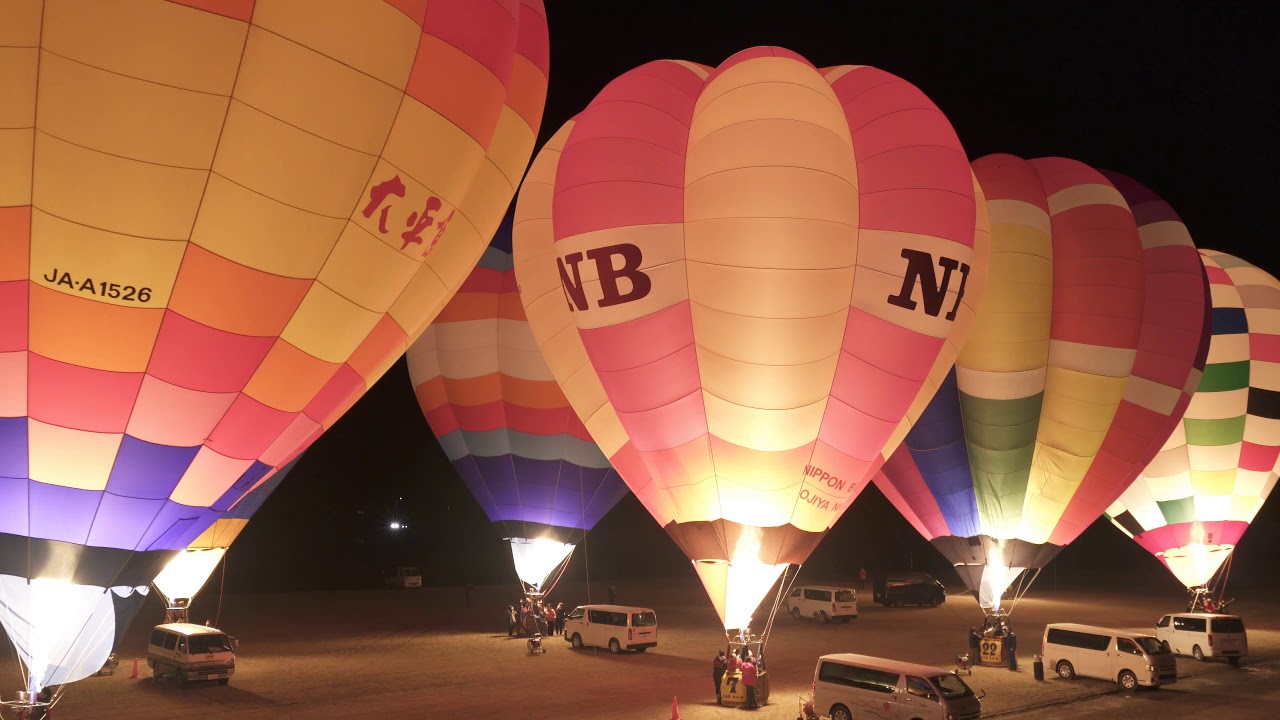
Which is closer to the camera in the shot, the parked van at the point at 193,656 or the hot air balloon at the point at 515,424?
the parked van at the point at 193,656

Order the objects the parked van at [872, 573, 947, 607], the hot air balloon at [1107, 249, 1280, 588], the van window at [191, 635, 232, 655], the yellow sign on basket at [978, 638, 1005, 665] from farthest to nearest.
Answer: the parked van at [872, 573, 947, 607] → the hot air balloon at [1107, 249, 1280, 588] → the yellow sign on basket at [978, 638, 1005, 665] → the van window at [191, 635, 232, 655]

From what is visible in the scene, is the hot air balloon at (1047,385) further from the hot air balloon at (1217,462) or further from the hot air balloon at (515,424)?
the hot air balloon at (515,424)

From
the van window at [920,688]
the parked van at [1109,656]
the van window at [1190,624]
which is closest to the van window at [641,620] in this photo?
the parked van at [1109,656]

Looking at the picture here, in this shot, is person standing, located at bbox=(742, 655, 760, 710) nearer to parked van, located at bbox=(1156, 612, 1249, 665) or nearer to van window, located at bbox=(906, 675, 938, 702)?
van window, located at bbox=(906, 675, 938, 702)

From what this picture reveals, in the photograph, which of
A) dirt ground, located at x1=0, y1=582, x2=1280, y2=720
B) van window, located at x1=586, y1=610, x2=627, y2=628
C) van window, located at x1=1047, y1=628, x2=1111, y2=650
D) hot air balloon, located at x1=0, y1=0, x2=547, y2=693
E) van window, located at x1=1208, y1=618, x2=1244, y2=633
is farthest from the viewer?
van window, located at x1=586, y1=610, x2=627, y2=628

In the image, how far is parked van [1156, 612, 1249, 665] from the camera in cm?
1623

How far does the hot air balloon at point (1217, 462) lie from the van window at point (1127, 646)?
23.0 ft

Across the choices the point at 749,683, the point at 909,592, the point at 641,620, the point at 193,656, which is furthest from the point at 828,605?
the point at 193,656

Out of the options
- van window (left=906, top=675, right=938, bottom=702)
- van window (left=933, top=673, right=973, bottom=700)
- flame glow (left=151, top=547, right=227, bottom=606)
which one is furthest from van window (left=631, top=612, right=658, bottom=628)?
flame glow (left=151, top=547, right=227, bottom=606)

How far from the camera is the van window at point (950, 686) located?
10.3 m

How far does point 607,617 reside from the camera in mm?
16953

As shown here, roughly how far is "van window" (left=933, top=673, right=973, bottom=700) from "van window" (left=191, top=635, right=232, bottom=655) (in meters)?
9.39

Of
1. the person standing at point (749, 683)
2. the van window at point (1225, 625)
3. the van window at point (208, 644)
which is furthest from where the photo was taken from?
the van window at point (1225, 625)

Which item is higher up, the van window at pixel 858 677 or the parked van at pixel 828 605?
the parked van at pixel 828 605
